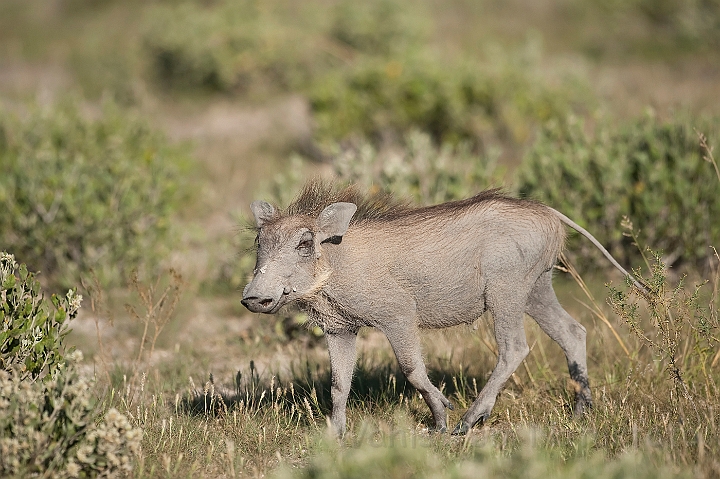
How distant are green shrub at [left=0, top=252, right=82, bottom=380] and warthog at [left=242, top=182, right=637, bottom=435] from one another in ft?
3.64

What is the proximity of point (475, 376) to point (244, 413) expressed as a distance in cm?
161

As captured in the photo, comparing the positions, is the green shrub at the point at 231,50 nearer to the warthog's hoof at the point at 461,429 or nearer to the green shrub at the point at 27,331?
the green shrub at the point at 27,331

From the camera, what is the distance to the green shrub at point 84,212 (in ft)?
24.2

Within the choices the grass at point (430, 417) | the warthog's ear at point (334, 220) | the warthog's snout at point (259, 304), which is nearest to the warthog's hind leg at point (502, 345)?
the grass at point (430, 417)

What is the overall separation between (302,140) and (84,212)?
588 cm

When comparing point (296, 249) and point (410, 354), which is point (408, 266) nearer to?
point (410, 354)

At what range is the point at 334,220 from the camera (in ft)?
13.5

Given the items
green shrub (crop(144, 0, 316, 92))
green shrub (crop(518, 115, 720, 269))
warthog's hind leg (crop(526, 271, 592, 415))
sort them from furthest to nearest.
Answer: green shrub (crop(144, 0, 316, 92)) < green shrub (crop(518, 115, 720, 269)) < warthog's hind leg (crop(526, 271, 592, 415))

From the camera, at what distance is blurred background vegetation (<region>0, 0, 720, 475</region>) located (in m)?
6.94

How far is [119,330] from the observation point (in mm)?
7094

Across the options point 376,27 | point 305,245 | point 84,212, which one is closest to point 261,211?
point 305,245

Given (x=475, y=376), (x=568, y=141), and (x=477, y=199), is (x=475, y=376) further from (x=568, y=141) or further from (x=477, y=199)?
(x=568, y=141)

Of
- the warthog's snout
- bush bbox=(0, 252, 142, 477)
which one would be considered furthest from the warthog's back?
bush bbox=(0, 252, 142, 477)

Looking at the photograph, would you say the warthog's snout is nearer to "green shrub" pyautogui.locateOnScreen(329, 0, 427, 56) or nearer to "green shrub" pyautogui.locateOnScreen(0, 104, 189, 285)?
"green shrub" pyautogui.locateOnScreen(0, 104, 189, 285)
